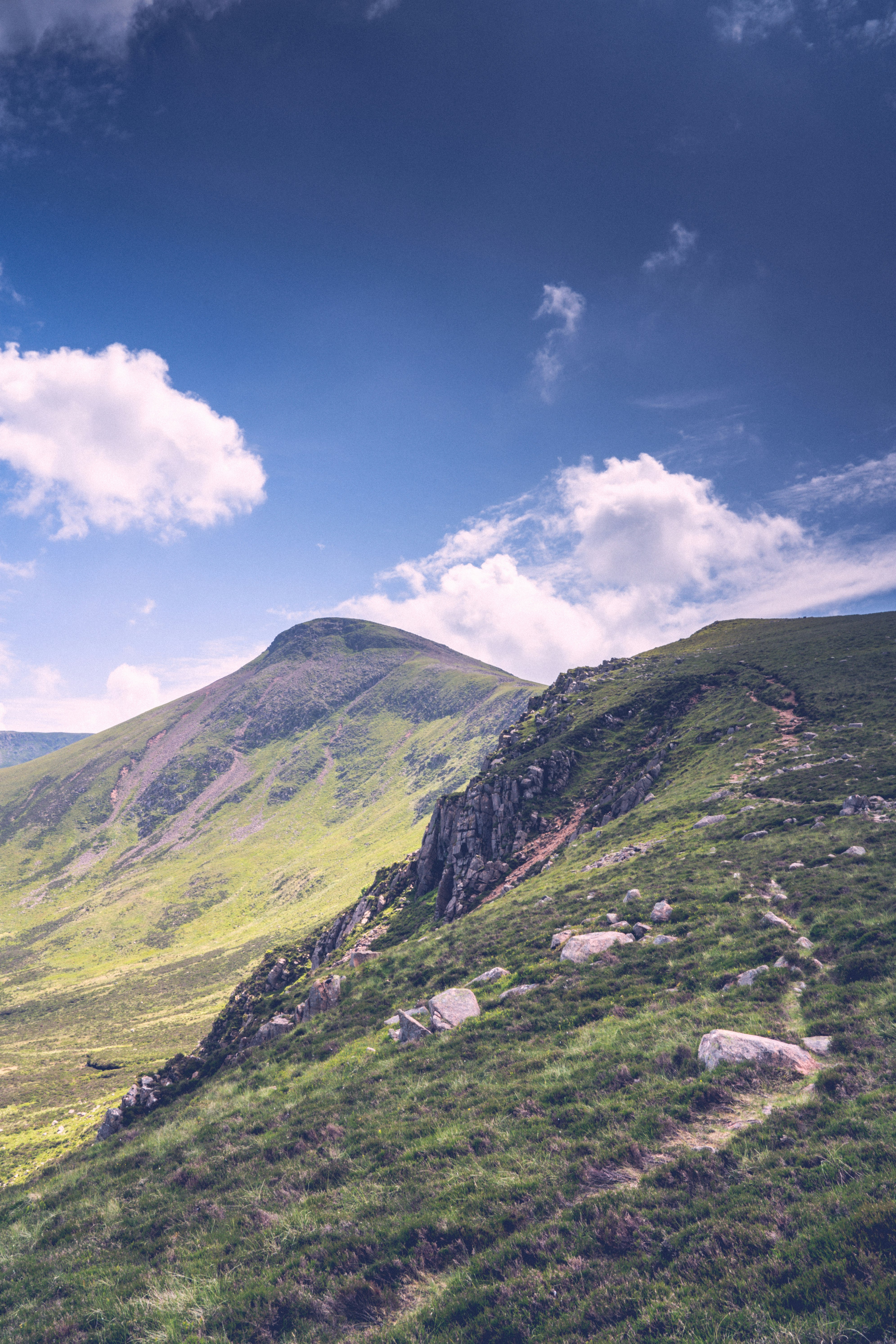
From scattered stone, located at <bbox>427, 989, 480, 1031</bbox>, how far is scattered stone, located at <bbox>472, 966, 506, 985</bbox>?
1.05 metres

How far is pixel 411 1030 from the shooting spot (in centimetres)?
2077

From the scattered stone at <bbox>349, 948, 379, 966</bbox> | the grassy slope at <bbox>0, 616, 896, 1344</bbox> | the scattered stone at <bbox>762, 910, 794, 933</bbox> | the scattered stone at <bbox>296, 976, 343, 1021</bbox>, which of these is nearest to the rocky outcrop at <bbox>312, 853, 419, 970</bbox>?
the scattered stone at <bbox>349, 948, 379, 966</bbox>

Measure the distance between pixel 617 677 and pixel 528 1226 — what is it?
267 feet

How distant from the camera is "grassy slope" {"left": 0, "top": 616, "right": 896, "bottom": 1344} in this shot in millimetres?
8273

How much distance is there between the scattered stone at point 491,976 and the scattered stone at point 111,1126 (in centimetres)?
2044

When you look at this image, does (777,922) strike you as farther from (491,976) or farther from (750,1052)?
(491,976)

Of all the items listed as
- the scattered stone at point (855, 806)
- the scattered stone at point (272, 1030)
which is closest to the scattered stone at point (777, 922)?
the scattered stone at point (855, 806)

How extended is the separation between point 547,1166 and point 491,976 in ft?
39.0

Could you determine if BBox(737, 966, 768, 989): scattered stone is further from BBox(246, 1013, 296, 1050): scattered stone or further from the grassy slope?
BBox(246, 1013, 296, 1050): scattered stone

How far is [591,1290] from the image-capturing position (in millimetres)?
8359

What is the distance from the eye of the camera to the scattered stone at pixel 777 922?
1927 cm

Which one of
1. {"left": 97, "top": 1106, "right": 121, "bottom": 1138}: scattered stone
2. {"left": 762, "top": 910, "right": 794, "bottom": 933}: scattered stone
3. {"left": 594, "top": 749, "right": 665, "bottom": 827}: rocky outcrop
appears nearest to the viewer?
{"left": 762, "top": 910, "right": 794, "bottom": 933}: scattered stone

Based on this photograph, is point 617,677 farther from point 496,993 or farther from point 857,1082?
point 857,1082

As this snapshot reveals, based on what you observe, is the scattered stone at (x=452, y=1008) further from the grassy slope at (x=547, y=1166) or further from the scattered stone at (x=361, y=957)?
the scattered stone at (x=361, y=957)
